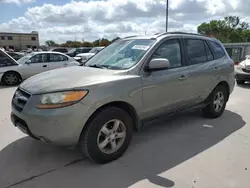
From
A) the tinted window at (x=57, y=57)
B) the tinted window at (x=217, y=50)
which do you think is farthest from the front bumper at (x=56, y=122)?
the tinted window at (x=57, y=57)

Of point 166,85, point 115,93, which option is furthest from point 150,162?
point 166,85

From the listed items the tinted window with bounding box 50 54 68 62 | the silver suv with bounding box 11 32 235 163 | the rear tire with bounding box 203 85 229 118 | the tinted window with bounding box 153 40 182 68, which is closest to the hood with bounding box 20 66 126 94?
the silver suv with bounding box 11 32 235 163

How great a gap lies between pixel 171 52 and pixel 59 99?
2.09 m

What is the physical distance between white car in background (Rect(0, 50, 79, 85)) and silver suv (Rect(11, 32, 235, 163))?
7089 mm

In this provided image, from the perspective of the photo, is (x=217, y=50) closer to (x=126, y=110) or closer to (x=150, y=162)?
(x=126, y=110)

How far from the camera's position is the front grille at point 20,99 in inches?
124

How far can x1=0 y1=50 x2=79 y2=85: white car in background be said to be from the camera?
10.1 m

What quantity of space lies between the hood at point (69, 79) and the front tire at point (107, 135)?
0.42m

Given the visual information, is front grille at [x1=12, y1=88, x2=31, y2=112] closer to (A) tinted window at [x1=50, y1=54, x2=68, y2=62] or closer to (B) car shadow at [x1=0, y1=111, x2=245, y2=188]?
(B) car shadow at [x1=0, y1=111, x2=245, y2=188]

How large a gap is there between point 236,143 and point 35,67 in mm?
9044

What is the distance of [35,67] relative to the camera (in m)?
10.8

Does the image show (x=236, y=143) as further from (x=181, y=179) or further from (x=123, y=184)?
(x=123, y=184)

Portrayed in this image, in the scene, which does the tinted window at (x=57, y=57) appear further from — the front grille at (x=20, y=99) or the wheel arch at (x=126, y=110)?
the wheel arch at (x=126, y=110)

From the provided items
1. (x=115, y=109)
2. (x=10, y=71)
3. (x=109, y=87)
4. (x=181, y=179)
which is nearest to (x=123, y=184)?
(x=181, y=179)
